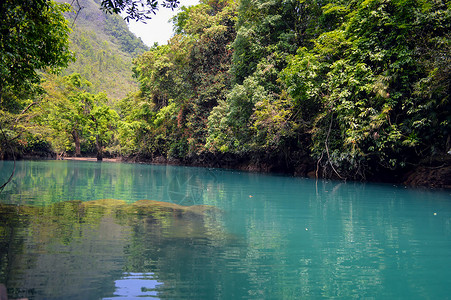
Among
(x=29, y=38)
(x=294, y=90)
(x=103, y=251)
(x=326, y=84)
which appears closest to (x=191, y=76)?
(x=294, y=90)

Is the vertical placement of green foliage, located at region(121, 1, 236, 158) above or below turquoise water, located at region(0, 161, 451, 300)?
above

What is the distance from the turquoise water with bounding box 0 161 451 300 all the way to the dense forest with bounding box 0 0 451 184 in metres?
4.17

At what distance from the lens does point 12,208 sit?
22.6ft

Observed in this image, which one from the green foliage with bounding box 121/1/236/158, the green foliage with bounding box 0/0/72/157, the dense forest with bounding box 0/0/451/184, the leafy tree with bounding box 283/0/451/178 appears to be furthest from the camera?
the green foliage with bounding box 121/1/236/158

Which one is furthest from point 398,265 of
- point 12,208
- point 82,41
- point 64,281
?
point 82,41

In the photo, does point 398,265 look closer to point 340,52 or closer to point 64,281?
point 64,281

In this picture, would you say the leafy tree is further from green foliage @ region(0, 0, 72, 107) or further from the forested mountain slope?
green foliage @ region(0, 0, 72, 107)

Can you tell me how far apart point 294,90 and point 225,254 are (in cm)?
1331

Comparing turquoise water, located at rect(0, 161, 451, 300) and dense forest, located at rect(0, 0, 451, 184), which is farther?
dense forest, located at rect(0, 0, 451, 184)

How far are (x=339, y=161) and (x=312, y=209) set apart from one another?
26.5 feet

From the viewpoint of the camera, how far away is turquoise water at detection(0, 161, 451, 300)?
3.06 meters

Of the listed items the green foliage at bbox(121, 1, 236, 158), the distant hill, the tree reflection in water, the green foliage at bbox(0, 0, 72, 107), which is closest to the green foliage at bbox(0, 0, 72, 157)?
the green foliage at bbox(0, 0, 72, 107)

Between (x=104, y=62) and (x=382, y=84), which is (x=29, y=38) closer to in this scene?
(x=382, y=84)

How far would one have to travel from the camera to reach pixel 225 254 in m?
4.21
